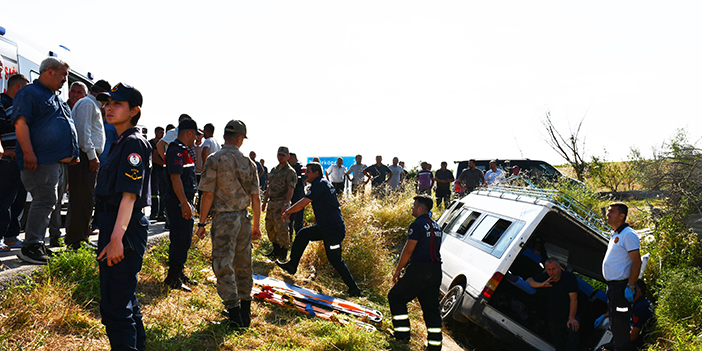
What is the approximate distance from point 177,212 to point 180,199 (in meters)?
0.40

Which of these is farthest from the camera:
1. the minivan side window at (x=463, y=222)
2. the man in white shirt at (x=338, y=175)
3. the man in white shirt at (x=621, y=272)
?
the man in white shirt at (x=338, y=175)

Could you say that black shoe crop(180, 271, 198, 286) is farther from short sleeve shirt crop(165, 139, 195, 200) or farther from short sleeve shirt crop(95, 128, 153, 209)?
short sleeve shirt crop(95, 128, 153, 209)

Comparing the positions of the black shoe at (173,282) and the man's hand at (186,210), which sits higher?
the man's hand at (186,210)

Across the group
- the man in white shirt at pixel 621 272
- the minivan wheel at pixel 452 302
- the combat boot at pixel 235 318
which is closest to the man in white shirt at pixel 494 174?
the minivan wheel at pixel 452 302

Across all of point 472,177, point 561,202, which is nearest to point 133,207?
point 561,202

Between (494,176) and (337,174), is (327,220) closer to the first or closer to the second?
(337,174)

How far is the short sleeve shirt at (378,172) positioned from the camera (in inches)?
567

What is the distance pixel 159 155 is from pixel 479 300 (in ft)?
14.6

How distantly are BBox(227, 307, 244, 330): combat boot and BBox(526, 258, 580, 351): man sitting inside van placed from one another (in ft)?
13.4

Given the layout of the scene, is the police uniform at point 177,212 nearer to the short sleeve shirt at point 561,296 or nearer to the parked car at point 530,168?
the short sleeve shirt at point 561,296

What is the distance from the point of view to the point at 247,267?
465cm

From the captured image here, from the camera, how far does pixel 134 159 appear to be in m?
3.00

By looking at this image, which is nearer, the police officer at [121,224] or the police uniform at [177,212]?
the police officer at [121,224]

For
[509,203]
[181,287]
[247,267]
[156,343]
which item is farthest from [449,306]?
[156,343]
